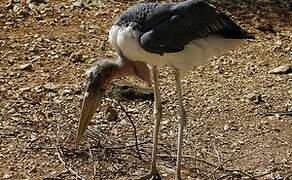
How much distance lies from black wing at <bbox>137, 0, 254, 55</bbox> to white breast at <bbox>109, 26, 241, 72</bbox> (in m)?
0.03

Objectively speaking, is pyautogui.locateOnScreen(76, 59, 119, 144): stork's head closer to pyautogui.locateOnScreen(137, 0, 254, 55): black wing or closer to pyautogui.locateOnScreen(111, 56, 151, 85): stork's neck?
pyautogui.locateOnScreen(111, 56, 151, 85): stork's neck

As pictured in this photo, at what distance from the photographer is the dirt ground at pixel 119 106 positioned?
14.2 ft

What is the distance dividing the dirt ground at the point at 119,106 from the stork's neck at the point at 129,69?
49 centimetres

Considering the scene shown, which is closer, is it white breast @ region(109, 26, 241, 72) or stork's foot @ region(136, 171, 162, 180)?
white breast @ region(109, 26, 241, 72)

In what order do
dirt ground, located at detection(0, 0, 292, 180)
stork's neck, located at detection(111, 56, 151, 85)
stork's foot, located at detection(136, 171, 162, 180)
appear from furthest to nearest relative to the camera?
dirt ground, located at detection(0, 0, 292, 180) < stork's foot, located at detection(136, 171, 162, 180) < stork's neck, located at detection(111, 56, 151, 85)

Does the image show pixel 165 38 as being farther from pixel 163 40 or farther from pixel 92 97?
pixel 92 97

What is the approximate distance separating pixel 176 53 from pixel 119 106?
138 cm

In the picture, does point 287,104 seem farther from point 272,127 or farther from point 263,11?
point 263,11

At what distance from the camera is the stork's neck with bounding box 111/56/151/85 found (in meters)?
3.99

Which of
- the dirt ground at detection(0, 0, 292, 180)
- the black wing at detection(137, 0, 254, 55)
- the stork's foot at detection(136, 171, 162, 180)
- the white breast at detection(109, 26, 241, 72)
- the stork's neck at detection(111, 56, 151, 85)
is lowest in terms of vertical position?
the dirt ground at detection(0, 0, 292, 180)

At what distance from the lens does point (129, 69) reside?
405cm

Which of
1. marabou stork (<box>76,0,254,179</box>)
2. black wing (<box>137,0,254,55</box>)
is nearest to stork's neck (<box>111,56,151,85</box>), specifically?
marabou stork (<box>76,0,254,179</box>)

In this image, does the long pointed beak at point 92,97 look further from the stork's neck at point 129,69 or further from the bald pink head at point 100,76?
the stork's neck at point 129,69

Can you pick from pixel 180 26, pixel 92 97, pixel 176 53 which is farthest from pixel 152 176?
pixel 180 26
